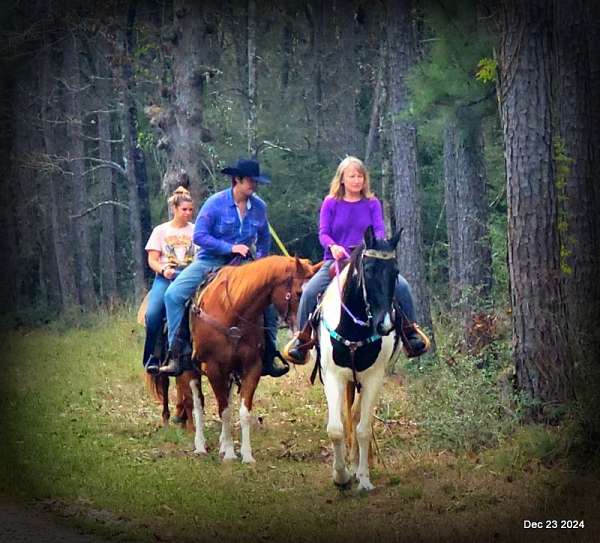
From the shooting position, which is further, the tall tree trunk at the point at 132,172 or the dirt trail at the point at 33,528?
the tall tree trunk at the point at 132,172

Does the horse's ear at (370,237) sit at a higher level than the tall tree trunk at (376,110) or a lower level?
lower

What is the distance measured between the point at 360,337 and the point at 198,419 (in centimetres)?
306

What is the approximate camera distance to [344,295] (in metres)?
8.09

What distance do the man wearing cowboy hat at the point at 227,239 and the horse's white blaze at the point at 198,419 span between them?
0.26 metres

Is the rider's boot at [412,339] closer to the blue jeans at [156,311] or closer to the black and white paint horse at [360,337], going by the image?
the black and white paint horse at [360,337]

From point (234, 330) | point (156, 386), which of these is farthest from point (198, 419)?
point (156, 386)

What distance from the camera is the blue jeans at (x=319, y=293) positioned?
29.0ft

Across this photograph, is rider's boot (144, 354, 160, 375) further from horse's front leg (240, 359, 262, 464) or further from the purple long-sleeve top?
the purple long-sleeve top

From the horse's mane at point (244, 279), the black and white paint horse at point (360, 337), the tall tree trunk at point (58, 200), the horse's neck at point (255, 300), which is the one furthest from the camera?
the tall tree trunk at point (58, 200)

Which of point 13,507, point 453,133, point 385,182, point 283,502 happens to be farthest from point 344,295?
point 385,182

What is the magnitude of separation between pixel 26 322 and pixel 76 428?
21.0 ft

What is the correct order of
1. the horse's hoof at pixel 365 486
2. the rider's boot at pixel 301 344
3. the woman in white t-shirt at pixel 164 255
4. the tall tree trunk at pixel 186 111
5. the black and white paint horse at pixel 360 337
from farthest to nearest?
the tall tree trunk at pixel 186 111, the woman in white t-shirt at pixel 164 255, the rider's boot at pixel 301 344, the horse's hoof at pixel 365 486, the black and white paint horse at pixel 360 337

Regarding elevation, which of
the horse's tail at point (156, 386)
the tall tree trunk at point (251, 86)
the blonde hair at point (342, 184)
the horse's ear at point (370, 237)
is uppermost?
the tall tree trunk at point (251, 86)

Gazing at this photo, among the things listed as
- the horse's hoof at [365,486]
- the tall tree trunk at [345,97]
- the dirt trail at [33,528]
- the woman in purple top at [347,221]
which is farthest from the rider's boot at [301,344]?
the tall tree trunk at [345,97]
